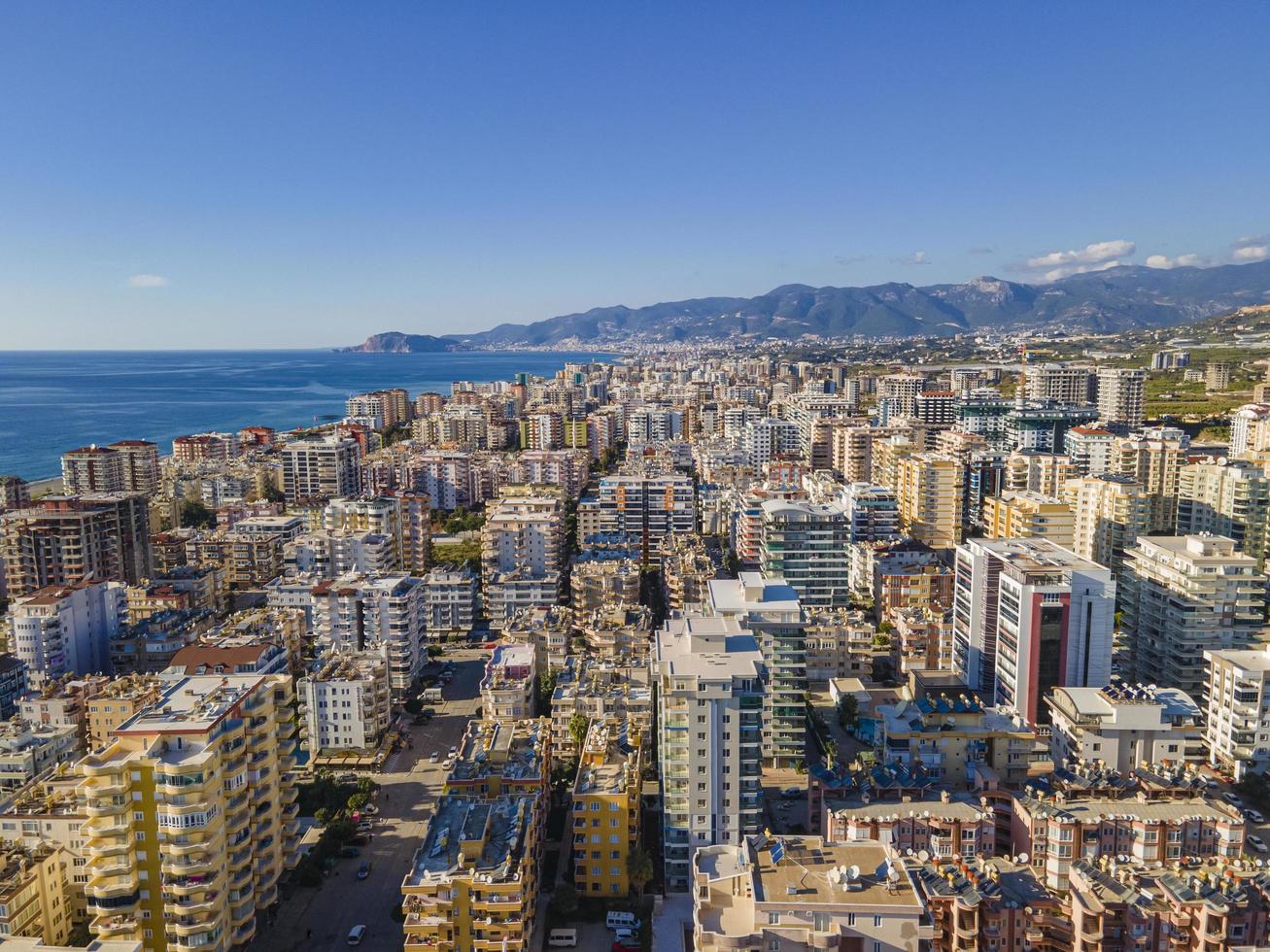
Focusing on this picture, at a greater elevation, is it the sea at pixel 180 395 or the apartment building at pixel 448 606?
the sea at pixel 180 395

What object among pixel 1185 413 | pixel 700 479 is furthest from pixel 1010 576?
pixel 1185 413

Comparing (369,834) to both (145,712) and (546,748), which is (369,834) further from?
(145,712)

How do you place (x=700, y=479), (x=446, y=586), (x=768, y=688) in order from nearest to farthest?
(x=768, y=688)
(x=446, y=586)
(x=700, y=479)

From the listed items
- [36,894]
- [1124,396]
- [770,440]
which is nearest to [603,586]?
[36,894]

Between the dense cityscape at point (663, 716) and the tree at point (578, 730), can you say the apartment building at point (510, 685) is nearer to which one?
the dense cityscape at point (663, 716)

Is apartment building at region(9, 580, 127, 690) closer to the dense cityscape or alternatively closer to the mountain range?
the dense cityscape

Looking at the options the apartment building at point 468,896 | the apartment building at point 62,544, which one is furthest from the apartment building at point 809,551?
the apartment building at point 62,544
